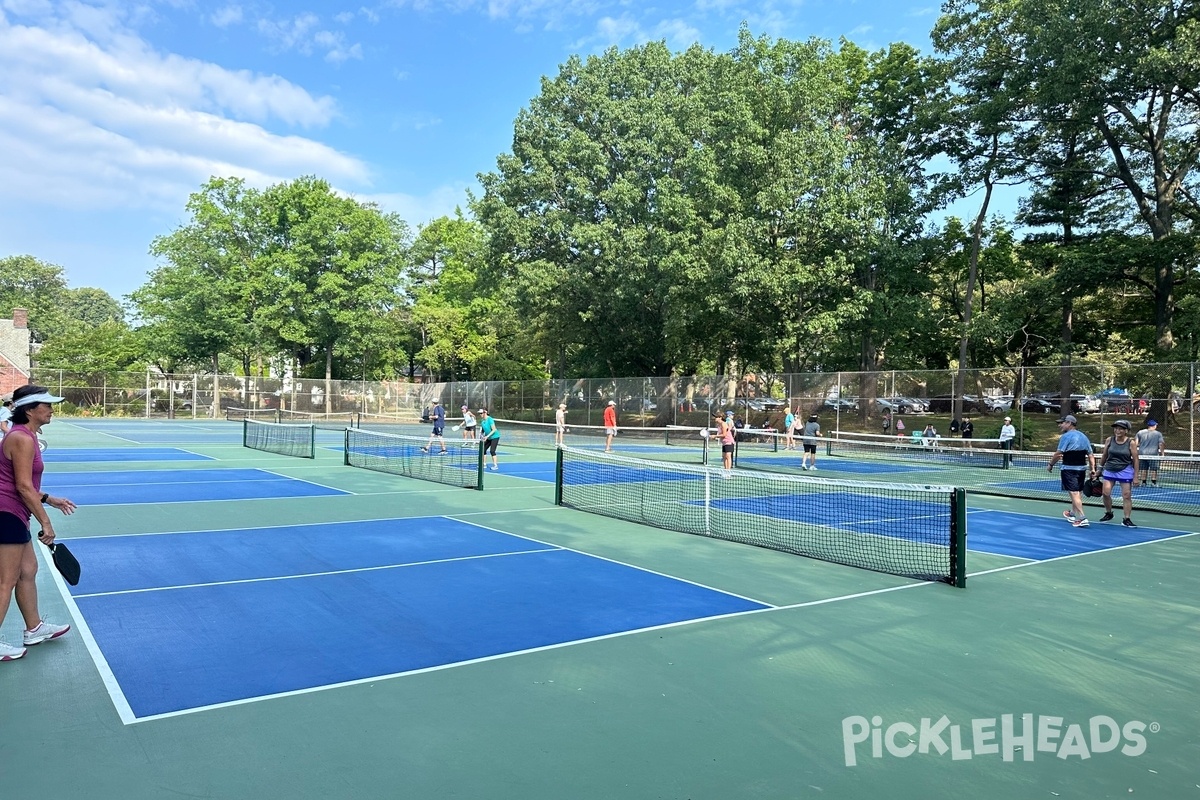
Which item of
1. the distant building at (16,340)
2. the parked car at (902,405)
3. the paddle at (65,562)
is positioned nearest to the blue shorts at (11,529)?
the paddle at (65,562)

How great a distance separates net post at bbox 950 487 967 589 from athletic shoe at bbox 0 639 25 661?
8101 millimetres

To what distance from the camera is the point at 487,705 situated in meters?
4.85

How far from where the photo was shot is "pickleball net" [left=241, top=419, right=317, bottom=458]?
2453 centimetres

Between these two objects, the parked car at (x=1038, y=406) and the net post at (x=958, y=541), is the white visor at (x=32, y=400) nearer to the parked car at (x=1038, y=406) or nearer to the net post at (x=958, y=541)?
the net post at (x=958, y=541)

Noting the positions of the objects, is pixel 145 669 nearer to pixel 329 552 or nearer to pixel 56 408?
pixel 329 552

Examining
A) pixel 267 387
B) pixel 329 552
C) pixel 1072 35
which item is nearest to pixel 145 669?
pixel 329 552

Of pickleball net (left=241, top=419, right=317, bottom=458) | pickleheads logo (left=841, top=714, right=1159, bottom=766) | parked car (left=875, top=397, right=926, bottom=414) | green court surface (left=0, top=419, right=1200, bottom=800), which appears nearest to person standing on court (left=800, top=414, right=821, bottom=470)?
parked car (left=875, top=397, right=926, bottom=414)

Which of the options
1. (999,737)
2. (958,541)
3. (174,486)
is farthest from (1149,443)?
(174,486)

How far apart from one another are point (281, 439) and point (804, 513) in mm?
21211

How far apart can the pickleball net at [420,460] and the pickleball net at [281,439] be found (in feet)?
4.65

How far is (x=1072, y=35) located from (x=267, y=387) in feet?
148

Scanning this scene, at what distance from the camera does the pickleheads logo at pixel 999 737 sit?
431 cm

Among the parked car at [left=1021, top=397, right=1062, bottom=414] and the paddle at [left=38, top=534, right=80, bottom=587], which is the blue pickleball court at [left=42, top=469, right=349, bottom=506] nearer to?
the paddle at [left=38, top=534, right=80, bottom=587]

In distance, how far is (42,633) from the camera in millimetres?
5816
